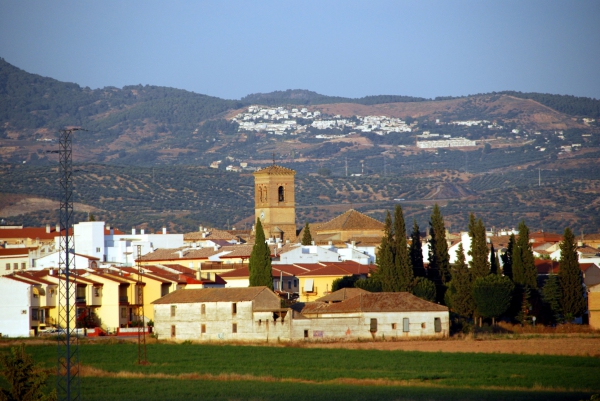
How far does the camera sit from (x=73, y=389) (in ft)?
120

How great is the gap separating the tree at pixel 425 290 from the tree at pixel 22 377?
37612 millimetres

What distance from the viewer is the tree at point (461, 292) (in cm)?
6431

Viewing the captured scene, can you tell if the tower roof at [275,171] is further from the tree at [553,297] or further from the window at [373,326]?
the window at [373,326]

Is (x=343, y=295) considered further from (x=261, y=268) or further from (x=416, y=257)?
(x=416, y=257)

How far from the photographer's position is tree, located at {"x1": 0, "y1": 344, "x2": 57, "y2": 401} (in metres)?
28.9

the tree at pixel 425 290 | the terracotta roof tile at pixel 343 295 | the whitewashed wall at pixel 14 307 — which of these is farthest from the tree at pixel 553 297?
the whitewashed wall at pixel 14 307

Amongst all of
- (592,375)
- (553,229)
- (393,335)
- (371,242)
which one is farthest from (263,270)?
(553,229)

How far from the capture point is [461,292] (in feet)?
212

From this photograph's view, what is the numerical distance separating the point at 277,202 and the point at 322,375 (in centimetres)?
6393

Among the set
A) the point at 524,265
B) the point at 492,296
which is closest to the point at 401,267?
the point at 492,296

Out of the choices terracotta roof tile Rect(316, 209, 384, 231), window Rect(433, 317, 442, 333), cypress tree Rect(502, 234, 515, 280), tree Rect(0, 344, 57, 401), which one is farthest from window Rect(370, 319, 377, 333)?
terracotta roof tile Rect(316, 209, 384, 231)

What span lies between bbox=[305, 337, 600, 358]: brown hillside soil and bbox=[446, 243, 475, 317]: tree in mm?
9329

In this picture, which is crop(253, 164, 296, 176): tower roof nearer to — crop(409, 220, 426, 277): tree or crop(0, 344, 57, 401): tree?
crop(409, 220, 426, 277): tree

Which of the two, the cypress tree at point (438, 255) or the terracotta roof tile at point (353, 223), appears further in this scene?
the terracotta roof tile at point (353, 223)
